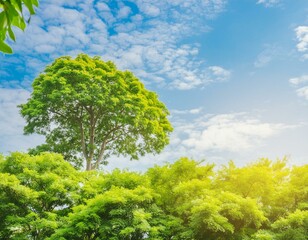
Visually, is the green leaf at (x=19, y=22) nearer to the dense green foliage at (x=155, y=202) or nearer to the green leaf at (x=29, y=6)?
the green leaf at (x=29, y=6)

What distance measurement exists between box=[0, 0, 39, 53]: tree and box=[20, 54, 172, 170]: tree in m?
17.3

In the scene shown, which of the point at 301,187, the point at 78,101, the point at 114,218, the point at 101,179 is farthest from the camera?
the point at 78,101

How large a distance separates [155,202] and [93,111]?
370 inches

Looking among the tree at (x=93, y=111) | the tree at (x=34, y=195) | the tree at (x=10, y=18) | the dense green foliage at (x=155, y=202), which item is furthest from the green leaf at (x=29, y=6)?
the tree at (x=93, y=111)

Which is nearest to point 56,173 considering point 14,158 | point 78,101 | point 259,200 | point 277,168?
point 14,158

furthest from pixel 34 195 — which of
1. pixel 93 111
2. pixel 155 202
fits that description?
pixel 93 111

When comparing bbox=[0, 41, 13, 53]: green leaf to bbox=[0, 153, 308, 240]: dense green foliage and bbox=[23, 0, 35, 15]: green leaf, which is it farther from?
bbox=[0, 153, 308, 240]: dense green foliage

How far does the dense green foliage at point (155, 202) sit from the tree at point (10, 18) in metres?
9.10

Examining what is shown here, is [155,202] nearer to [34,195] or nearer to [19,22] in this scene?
[34,195]

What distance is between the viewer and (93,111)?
800 inches

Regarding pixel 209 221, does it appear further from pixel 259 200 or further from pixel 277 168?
pixel 277 168

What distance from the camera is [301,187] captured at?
1155cm

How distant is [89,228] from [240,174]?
544 cm

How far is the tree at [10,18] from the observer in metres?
1.25
